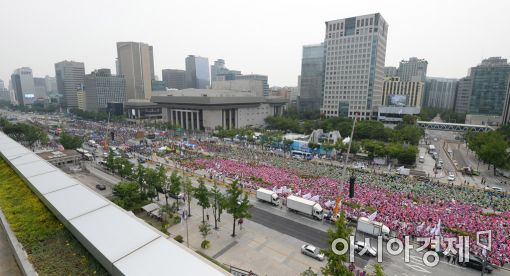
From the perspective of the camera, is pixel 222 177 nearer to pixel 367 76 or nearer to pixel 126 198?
pixel 126 198

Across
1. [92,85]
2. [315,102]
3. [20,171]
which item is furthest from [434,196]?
[92,85]

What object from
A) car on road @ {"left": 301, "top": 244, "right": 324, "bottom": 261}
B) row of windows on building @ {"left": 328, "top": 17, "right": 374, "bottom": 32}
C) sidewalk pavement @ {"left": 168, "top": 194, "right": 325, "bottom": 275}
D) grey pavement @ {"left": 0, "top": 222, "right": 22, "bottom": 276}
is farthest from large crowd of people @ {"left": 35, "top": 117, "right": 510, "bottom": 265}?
row of windows on building @ {"left": 328, "top": 17, "right": 374, "bottom": 32}

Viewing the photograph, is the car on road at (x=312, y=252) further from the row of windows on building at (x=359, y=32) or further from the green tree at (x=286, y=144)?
the row of windows on building at (x=359, y=32)

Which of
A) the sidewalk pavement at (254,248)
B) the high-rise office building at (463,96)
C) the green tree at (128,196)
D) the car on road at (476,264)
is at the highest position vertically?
the high-rise office building at (463,96)

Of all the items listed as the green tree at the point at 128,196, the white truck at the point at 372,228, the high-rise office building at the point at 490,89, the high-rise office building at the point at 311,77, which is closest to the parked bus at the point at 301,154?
the white truck at the point at 372,228

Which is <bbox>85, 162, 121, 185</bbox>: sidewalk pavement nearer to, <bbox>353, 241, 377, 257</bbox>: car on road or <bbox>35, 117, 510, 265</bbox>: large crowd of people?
<bbox>35, 117, 510, 265</bbox>: large crowd of people

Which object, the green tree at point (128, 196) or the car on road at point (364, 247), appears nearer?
the car on road at point (364, 247)

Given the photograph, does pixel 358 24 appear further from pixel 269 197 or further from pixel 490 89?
pixel 269 197
